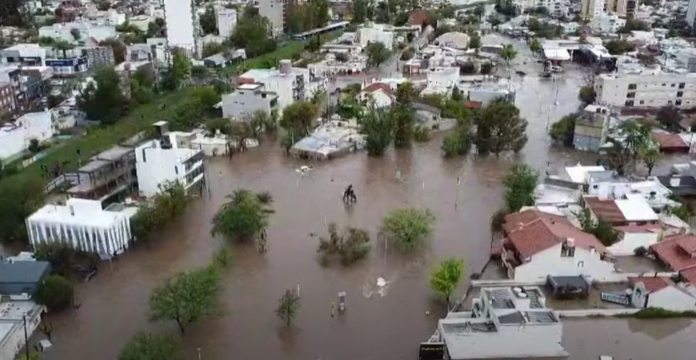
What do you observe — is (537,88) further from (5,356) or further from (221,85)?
(5,356)

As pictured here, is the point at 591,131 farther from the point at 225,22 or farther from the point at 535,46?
the point at 225,22

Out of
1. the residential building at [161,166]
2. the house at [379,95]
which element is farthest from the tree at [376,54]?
the residential building at [161,166]

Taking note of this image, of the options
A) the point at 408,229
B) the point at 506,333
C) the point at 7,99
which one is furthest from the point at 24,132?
the point at 506,333

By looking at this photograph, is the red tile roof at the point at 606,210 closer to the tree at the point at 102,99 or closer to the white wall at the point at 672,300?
the white wall at the point at 672,300

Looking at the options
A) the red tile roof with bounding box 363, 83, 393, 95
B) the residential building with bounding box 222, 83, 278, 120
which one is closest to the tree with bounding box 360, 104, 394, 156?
the residential building with bounding box 222, 83, 278, 120

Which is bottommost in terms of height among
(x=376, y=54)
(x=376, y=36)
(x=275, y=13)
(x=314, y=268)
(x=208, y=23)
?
(x=314, y=268)
